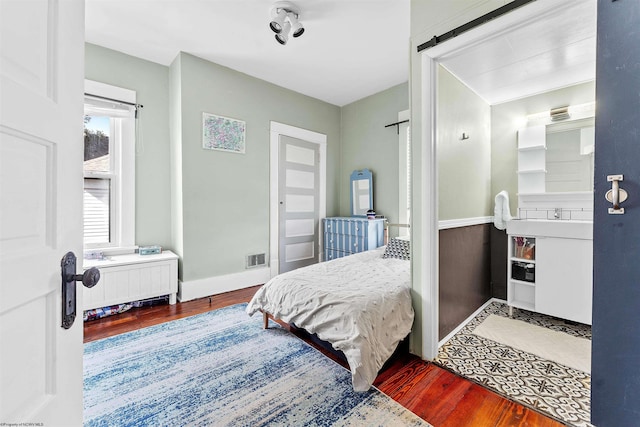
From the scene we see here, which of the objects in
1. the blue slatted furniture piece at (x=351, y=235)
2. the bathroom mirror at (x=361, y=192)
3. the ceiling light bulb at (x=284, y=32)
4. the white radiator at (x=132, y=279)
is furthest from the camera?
the bathroom mirror at (x=361, y=192)

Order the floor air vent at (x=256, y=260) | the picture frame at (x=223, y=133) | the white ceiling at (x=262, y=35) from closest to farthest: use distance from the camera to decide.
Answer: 1. the white ceiling at (x=262, y=35)
2. the picture frame at (x=223, y=133)
3. the floor air vent at (x=256, y=260)

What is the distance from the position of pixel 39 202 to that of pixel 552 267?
324 cm

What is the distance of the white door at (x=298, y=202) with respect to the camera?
406 cm

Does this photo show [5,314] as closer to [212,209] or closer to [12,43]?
[12,43]

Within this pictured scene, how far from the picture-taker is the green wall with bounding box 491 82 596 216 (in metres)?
2.91

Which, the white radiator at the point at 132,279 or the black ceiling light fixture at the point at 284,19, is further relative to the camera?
the white radiator at the point at 132,279

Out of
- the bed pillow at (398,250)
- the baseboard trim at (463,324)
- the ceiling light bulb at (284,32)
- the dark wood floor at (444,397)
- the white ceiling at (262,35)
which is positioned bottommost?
Result: the dark wood floor at (444,397)

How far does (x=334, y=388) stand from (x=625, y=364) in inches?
54.3

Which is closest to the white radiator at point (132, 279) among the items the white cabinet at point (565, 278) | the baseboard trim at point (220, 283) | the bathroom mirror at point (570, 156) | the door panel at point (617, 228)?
the baseboard trim at point (220, 283)

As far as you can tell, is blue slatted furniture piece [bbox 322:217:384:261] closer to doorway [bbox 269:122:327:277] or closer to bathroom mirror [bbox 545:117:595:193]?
doorway [bbox 269:122:327:277]

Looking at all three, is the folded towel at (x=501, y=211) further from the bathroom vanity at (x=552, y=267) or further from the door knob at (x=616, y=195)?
the door knob at (x=616, y=195)

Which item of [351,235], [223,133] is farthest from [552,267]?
[223,133]

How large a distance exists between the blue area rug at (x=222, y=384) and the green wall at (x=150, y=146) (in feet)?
4.52

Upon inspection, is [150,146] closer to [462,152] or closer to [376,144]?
[376,144]
